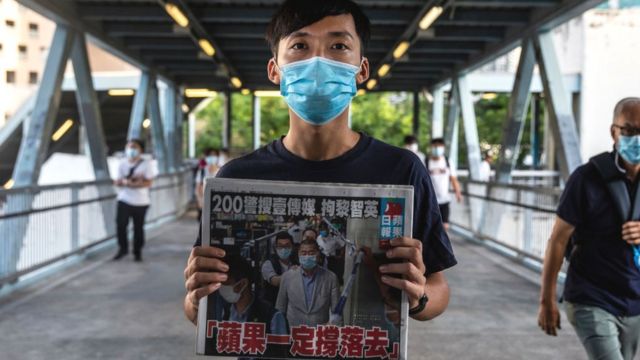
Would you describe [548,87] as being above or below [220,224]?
above

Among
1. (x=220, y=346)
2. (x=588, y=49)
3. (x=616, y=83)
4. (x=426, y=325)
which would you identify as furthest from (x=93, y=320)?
(x=588, y=49)

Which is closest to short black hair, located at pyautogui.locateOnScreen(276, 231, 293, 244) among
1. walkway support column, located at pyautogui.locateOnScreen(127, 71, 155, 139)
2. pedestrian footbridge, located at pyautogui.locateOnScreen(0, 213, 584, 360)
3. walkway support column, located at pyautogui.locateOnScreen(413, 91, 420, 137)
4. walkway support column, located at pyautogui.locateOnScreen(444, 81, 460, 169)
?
pedestrian footbridge, located at pyautogui.locateOnScreen(0, 213, 584, 360)

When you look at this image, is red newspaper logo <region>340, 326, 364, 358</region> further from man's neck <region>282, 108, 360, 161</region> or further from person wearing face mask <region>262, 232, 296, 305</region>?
man's neck <region>282, 108, 360, 161</region>

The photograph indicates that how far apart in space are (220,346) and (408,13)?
11.6 metres

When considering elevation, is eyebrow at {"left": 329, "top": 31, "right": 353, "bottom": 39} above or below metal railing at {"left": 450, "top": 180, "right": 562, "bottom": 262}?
above

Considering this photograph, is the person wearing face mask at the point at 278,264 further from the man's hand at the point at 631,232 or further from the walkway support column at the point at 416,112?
the walkway support column at the point at 416,112

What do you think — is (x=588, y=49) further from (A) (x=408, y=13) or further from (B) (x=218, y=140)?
(B) (x=218, y=140)

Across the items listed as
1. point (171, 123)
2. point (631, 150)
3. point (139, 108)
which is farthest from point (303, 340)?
point (171, 123)

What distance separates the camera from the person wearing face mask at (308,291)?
182cm

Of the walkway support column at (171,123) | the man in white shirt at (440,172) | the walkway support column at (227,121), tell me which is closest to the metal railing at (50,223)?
the man in white shirt at (440,172)

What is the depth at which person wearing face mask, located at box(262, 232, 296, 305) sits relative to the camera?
5.96ft

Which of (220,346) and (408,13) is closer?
(220,346)

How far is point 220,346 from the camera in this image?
6.02 feet

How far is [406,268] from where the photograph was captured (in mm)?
1819
